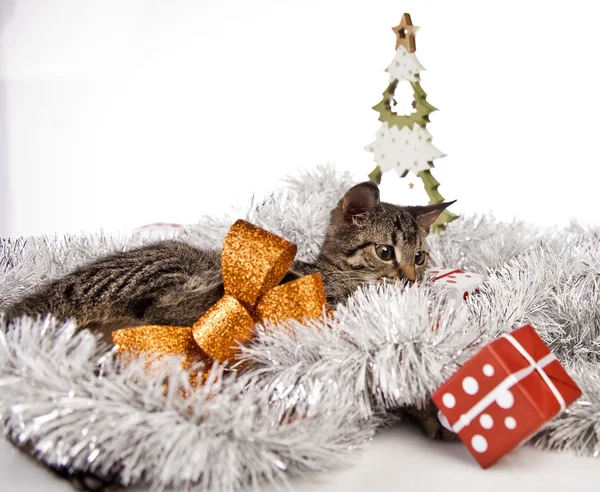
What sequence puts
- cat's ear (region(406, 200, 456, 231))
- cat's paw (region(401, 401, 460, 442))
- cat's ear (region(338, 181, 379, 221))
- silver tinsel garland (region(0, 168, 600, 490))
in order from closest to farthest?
silver tinsel garland (region(0, 168, 600, 490)) < cat's paw (region(401, 401, 460, 442)) < cat's ear (region(338, 181, 379, 221)) < cat's ear (region(406, 200, 456, 231))

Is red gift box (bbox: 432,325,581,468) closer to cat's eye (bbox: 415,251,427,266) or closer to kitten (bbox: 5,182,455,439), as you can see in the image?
kitten (bbox: 5,182,455,439)

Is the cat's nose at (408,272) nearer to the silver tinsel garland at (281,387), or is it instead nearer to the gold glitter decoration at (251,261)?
the silver tinsel garland at (281,387)

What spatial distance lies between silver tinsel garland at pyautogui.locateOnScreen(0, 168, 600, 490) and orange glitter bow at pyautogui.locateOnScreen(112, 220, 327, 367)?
0.11 ft

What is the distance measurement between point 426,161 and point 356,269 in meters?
0.55

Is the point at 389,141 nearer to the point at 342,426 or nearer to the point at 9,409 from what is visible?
the point at 342,426

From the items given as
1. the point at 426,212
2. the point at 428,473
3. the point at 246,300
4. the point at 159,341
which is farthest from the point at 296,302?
the point at 426,212

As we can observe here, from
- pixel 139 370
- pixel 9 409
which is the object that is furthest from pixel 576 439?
pixel 9 409

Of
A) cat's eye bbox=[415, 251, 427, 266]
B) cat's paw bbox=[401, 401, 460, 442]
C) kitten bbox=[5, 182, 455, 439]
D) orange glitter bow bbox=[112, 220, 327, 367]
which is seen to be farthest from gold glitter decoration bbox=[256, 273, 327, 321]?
cat's eye bbox=[415, 251, 427, 266]

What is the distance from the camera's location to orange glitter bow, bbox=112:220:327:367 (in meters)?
0.90

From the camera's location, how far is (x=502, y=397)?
0.73 meters

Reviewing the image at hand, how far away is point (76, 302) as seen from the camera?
97 centimetres

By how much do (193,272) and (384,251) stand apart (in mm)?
372

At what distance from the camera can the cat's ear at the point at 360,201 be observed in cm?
113

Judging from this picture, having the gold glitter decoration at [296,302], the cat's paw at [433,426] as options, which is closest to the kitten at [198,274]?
the cat's paw at [433,426]
